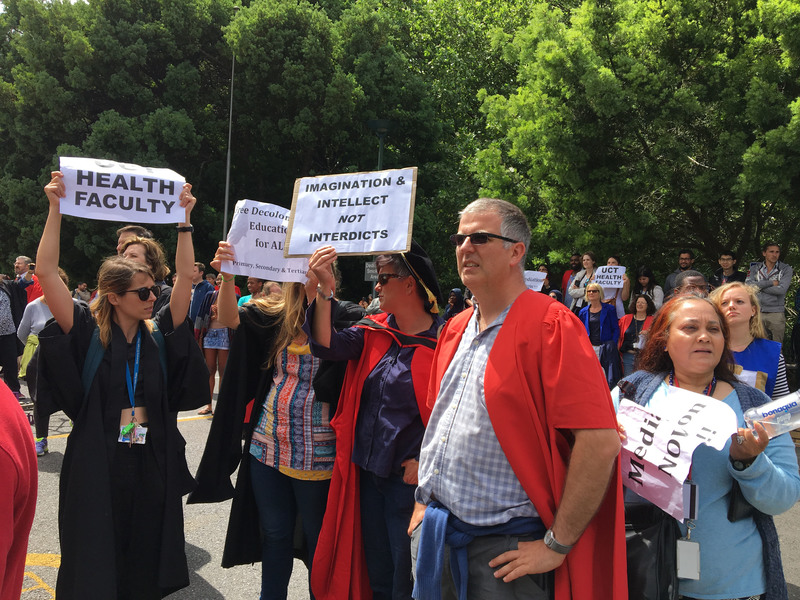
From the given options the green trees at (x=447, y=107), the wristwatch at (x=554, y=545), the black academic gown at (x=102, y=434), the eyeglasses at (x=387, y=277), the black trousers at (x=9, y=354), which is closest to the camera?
the wristwatch at (x=554, y=545)

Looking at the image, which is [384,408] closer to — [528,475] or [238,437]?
[238,437]

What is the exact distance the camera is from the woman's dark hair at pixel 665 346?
259cm

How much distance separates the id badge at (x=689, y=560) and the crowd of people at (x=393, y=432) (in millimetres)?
79

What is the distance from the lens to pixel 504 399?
204cm

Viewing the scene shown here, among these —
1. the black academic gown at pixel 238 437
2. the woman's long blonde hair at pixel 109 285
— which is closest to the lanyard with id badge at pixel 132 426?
the woman's long blonde hair at pixel 109 285

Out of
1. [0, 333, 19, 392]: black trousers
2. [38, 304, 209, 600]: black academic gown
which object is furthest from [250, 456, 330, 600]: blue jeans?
[0, 333, 19, 392]: black trousers

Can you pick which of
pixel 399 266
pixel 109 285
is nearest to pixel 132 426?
pixel 109 285

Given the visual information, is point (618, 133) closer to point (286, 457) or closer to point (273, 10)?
point (286, 457)

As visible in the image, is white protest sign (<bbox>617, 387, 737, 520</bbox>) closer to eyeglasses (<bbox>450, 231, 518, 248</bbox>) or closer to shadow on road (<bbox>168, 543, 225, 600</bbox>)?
eyeglasses (<bbox>450, 231, 518, 248</bbox>)

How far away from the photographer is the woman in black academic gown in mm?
2945

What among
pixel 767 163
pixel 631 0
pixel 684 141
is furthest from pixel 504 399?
pixel 631 0

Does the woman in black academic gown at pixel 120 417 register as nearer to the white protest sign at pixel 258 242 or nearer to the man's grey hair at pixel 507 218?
the white protest sign at pixel 258 242

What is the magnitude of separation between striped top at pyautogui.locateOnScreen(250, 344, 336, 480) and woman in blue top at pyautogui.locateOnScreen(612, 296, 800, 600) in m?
1.53

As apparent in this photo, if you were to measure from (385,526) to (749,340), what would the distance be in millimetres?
2509
